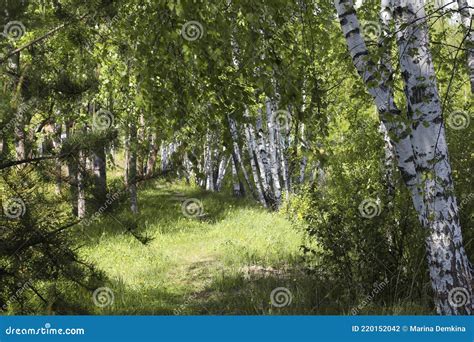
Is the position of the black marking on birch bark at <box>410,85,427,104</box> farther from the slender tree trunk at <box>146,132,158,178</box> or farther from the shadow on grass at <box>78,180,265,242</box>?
the shadow on grass at <box>78,180,265,242</box>

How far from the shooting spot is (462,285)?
4527mm

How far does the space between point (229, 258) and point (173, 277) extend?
1.21m

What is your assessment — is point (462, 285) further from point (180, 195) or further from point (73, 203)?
point (180, 195)

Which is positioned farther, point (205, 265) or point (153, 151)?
point (153, 151)
